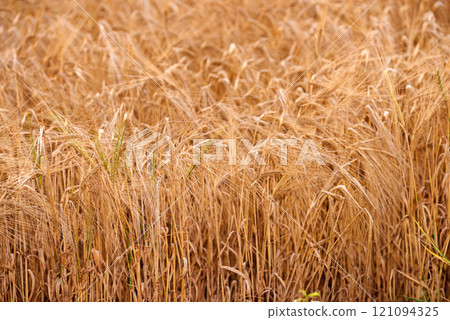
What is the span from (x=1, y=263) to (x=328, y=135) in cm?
144

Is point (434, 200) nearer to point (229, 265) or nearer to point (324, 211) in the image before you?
point (324, 211)

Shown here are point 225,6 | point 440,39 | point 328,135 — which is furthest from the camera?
point 225,6

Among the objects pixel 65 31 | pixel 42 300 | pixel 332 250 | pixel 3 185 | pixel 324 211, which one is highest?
pixel 65 31

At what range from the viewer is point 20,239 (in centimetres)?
187

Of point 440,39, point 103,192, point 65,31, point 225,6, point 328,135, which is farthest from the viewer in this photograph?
point 225,6

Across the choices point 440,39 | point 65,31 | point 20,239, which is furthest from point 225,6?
point 20,239

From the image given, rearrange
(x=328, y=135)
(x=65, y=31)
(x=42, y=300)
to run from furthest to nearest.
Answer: (x=65, y=31)
(x=328, y=135)
(x=42, y=300)

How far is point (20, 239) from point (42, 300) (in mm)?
288

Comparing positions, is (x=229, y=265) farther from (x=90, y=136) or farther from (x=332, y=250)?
(x=90, y=136)

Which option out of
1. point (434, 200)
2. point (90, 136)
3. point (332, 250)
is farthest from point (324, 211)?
point (90, 136)

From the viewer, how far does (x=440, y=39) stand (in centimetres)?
293

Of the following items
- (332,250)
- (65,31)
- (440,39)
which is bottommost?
(332,250)

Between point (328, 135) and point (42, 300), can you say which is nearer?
point (42, 300)

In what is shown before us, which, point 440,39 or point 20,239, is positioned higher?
point 440,39
